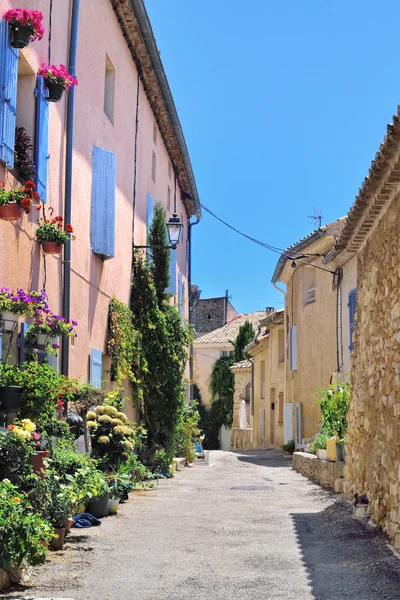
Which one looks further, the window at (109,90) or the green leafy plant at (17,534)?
the window at (109,90)

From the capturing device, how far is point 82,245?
1132 cm

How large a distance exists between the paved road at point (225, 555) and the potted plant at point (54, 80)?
Result: 502 cm

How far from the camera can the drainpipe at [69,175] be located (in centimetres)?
1021

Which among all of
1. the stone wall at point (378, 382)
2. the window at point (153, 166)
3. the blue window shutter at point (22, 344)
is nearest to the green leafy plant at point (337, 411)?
the stone wall at point (378, 382)

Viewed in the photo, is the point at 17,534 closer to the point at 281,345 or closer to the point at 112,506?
the point at 112,506

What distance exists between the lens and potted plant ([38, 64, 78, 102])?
8961mm

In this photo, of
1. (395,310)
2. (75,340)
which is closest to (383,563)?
(395,310)

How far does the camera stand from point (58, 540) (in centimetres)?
678

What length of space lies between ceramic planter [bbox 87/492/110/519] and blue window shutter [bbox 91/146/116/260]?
4335 mm

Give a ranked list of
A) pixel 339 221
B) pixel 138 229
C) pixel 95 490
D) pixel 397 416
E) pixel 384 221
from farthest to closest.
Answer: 1. pixel 339 221
2. pixel 138 229
3. pixel 384 221
4. pixel 95 490
5. pixel 397 416

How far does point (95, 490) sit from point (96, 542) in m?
0.52

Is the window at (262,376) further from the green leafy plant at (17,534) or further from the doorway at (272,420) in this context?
the green leafy plant at (17,534)

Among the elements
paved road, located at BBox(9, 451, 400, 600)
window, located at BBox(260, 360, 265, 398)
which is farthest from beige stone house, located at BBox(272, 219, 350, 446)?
paved road, located at BBox(9, 451, 400, 600)

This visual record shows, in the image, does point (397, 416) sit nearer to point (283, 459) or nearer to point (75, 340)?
point (75, 340)
